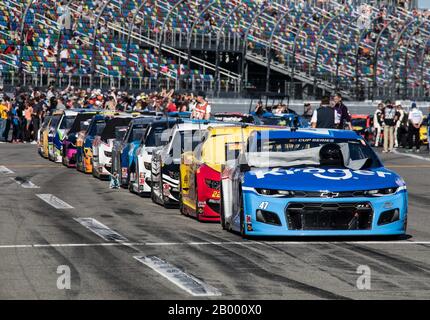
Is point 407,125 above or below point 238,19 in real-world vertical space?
below

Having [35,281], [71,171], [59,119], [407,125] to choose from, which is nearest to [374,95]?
[407,125]

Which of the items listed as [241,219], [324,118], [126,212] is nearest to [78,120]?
[324,118]

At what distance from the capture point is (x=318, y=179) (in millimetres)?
12836

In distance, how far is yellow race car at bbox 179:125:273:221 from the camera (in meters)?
14.9

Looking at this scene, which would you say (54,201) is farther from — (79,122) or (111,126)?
(79,122)

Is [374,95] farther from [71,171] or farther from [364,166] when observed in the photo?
[364,166]

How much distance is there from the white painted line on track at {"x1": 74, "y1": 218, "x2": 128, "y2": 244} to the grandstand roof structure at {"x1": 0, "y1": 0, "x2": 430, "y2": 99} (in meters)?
36.5

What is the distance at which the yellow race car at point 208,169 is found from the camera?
14.9 meters

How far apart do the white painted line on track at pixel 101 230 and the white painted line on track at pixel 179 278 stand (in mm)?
1730

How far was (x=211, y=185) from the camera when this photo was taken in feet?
48.8

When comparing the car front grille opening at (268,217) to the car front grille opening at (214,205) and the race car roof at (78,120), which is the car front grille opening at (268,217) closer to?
the car front grille opening at (214,205)

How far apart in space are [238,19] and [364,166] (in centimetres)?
5719

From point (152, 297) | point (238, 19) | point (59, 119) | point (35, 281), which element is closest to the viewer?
point (152, 297)

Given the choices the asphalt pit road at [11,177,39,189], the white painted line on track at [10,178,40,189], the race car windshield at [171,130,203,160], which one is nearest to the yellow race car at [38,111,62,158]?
the asphalt pit road at [11,177,39,189]
